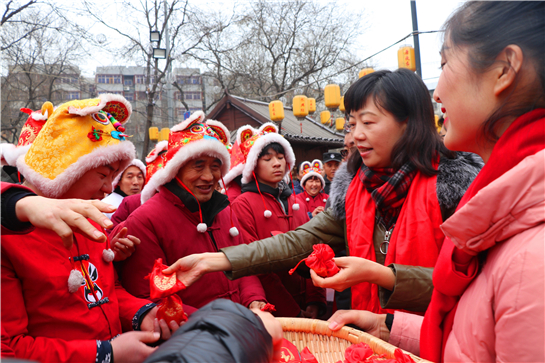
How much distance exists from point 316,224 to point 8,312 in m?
1.54

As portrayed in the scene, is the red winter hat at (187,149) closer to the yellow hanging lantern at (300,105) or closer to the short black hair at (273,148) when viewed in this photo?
the short black hair at (273,148)

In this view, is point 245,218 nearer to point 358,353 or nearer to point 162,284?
point 162,284

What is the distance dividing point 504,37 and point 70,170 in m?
2.00

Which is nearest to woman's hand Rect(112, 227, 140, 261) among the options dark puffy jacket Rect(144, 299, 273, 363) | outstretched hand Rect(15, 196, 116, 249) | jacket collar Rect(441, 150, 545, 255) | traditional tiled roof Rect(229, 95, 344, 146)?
outstretched hand Rect(15, 196, 116, 249)

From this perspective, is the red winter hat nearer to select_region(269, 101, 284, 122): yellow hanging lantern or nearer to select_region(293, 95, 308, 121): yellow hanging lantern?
select_region(269, 101, 284, 122): yellow hanging lantern

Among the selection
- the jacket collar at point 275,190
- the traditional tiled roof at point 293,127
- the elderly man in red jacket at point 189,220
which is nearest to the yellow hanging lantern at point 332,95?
the traditional tiled roof at point 293,127

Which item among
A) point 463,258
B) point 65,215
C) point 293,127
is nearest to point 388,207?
point 463,258

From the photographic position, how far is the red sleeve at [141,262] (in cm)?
220

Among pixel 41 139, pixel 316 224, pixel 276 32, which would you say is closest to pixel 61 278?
pixel 41 139

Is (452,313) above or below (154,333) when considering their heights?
above

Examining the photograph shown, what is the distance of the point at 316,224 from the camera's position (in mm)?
2193

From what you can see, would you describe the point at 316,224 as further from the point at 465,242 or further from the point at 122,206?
the point at 122,206

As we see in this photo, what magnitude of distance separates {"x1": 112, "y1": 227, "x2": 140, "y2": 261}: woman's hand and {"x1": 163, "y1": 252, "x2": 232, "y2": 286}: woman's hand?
53 cm

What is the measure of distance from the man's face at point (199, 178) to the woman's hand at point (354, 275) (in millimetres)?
1282
